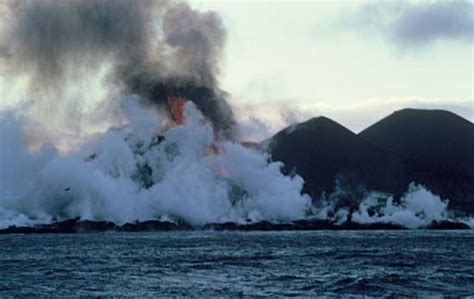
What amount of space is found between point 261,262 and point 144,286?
105ft

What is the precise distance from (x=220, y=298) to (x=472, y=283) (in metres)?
28.1

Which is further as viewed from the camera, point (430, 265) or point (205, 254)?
point (205, 254)

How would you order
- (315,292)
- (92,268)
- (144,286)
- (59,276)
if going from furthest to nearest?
(92,268) < (59,276) < (144,286) < (315,292)

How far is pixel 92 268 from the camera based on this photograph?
301 feet

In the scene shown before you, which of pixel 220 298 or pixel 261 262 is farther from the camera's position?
pixel 261 262

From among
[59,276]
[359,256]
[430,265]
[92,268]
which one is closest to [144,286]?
[59,276]

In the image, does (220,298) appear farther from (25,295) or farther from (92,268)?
(92,268)

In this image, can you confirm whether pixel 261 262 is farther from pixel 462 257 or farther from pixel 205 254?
pixel 462 257

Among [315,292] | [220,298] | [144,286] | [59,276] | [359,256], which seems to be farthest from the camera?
[359,256]

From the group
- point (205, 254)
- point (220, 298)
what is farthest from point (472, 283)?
point (205, 254)

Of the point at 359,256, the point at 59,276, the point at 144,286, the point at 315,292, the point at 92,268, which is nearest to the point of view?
the point at 315,292

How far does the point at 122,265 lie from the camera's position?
9650 centimetres

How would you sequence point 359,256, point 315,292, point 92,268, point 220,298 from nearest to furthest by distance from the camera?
point 220,298 < point 315,292 < point 92,268 < point 359,256

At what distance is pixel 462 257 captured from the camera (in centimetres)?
11431
